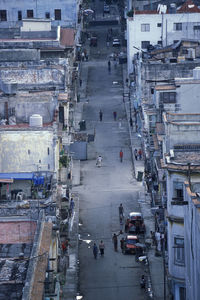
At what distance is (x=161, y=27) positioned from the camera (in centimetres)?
11550

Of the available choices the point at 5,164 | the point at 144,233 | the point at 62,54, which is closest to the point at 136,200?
the point at 144,233

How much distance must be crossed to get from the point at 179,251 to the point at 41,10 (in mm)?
71851

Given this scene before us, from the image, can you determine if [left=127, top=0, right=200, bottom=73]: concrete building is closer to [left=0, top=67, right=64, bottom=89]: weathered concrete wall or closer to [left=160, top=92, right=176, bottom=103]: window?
[left=0, top=67, right=64, bottom=89]: weathered concrete wall

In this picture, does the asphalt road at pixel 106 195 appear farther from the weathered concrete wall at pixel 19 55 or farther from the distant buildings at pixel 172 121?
the weathered concrete wall at pixel 19 55

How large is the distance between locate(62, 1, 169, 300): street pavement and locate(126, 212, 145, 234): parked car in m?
0.65

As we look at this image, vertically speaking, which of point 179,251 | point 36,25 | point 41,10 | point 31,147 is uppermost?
point 41,10

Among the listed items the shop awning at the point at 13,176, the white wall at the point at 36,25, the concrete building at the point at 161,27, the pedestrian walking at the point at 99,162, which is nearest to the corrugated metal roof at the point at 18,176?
the shop awning at the point at 13,176

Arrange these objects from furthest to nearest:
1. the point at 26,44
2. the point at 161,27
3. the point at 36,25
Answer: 1. the point at 161,27
2. the point at 36,25
3. the point at 26,44

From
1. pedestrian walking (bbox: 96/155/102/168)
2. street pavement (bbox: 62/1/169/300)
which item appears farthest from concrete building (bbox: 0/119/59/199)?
pedestrian walking (bbox: 96/155/102/168)

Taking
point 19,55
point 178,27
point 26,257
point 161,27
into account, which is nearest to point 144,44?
point 161,27

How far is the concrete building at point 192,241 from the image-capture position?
47438mm

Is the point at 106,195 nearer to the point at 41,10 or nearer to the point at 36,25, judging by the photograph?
the point at 36,25

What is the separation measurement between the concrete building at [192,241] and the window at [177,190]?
430cm

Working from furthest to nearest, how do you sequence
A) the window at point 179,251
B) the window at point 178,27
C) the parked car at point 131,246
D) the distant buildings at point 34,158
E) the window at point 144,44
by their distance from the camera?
the window at point 144,44 < the window at point 178,27 < the parked car at point 131,246 < the window at point 179,251 < the distant buildings at point 34,158
